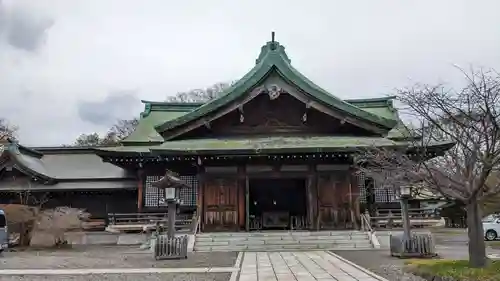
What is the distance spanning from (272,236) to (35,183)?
13.6m

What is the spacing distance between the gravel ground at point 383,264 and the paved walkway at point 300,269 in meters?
0.33

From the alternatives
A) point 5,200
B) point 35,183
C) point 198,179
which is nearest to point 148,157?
point 198,179

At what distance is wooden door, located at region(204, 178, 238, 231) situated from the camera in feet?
61.9

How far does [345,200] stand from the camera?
18766 millimetres

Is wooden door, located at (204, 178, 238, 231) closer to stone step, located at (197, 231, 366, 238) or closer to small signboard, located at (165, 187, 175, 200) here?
stone step, located at (197, 231, 366, 238)

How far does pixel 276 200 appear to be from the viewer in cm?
2600

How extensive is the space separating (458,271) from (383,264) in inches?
151

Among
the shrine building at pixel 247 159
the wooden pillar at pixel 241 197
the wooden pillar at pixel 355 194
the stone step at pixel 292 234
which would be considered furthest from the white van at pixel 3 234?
the wooden pillar at pixel 355 194

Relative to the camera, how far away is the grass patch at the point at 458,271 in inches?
284

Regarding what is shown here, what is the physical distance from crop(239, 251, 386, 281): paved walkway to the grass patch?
83 centimetres

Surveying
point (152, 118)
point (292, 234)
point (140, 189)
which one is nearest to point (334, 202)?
point (292, 234)

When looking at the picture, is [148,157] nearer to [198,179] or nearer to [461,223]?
[198,179]

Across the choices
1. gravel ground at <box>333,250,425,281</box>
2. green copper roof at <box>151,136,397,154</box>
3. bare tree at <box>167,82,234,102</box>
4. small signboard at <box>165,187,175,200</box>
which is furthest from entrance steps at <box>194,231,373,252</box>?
bare tree at <box>167,82,234,102</box>

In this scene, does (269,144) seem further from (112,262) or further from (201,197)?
(112,262)
